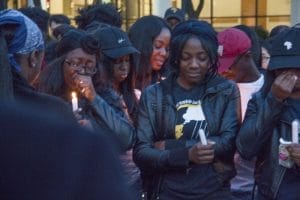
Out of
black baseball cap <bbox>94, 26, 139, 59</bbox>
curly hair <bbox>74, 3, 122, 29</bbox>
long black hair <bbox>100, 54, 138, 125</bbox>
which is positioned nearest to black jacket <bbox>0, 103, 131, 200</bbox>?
long black hair <bbox>100, 54, 138, 125</bbox>

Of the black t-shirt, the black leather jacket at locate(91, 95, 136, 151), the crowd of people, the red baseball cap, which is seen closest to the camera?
the crowd of people

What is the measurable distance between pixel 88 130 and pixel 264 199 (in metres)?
2.79

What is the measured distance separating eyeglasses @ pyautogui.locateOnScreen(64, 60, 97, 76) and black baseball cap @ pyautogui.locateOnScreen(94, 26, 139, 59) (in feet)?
1.37

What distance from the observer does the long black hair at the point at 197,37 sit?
4055 millimetres

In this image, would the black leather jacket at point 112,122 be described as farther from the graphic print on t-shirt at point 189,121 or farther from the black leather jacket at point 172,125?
the graphic print on t-shirt at point 189,121

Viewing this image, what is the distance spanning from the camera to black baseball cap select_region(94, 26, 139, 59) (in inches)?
182

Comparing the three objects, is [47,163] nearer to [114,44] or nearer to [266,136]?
[266,136]

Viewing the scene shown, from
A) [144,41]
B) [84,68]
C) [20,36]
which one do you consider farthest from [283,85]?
[144,41]

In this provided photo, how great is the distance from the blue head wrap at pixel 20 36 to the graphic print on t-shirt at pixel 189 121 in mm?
961

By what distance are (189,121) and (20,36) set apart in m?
1.09

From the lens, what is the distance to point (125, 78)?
4.70 metres

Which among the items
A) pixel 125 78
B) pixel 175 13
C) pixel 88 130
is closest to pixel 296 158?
pixel 125 78

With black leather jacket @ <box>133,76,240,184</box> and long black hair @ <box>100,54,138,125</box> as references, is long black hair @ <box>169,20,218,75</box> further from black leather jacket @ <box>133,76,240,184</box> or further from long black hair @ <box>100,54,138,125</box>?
long black hair @ <box>100,54,138,125</box>

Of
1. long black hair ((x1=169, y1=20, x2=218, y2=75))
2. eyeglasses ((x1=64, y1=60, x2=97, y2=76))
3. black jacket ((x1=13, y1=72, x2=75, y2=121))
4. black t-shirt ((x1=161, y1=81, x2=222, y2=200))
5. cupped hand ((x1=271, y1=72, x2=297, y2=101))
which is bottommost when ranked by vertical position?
black t-shirt ((x1=161, y1=81, x2=222, y2=200))
